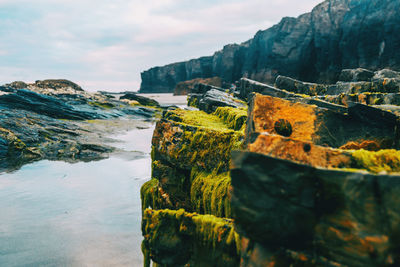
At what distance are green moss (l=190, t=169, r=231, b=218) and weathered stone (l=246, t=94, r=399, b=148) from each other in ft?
3.99

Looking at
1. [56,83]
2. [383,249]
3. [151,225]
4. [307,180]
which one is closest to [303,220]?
[307,180]

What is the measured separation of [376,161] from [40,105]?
26635mm

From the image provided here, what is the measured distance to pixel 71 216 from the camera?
6.10 metres

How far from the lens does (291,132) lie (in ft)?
11.3

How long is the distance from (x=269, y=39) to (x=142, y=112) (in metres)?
72.0

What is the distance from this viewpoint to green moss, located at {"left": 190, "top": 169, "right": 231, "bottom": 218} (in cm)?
426

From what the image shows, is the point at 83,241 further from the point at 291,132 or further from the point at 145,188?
the point at 291,132

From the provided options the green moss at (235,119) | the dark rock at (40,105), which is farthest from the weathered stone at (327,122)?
the dark rock at (40,105)

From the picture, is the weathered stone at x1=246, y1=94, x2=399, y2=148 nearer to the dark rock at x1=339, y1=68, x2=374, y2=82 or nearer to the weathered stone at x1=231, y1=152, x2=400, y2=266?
the weathered stone at x1=231, y1=152, x2=400, y2=266

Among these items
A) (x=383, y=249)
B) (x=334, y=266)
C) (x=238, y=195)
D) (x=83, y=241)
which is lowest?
(x=83, y=241)

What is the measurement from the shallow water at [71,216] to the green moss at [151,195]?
0.60 metres

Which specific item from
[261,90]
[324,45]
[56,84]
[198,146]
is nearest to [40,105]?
[261,90]

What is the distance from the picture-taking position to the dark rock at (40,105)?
22.2 metres

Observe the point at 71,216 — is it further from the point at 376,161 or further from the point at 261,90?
the point at 261,90
